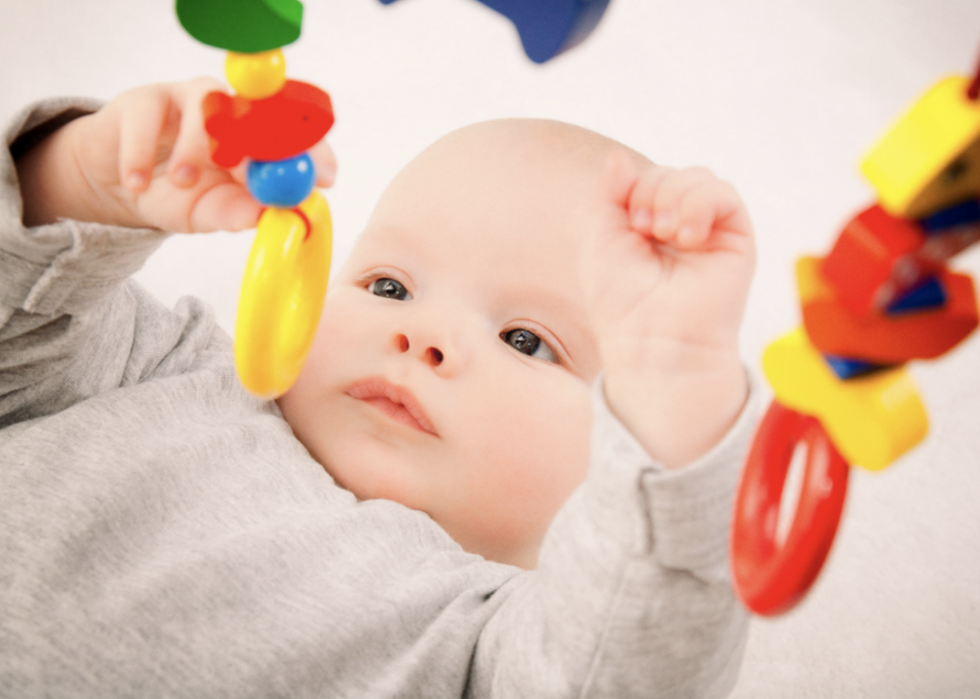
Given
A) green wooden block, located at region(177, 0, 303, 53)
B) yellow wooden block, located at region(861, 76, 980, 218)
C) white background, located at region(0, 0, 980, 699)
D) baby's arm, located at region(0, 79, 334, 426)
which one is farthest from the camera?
white background, located at region(0, 0, 980, 699)

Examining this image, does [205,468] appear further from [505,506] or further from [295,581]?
[505,506]

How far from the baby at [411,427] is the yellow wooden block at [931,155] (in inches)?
5.8

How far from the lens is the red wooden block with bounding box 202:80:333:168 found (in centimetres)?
38

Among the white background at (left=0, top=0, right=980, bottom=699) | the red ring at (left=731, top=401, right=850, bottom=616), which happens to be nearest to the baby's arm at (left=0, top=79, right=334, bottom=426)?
the red ring at (left=731, top=401, right=850, bottom=616)

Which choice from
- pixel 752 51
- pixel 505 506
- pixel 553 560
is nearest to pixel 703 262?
pixel 553 560

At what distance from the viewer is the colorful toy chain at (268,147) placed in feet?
1.18

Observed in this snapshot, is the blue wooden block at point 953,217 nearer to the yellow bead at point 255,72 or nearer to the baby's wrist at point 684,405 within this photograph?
the baby's wrist at point 684,405

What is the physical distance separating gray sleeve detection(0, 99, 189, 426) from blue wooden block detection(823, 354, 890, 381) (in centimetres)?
41

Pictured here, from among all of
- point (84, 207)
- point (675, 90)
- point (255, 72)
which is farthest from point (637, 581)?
point (675, 90)

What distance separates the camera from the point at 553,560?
444 mm

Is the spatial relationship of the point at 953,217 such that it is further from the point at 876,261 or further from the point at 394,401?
the point at 394,401

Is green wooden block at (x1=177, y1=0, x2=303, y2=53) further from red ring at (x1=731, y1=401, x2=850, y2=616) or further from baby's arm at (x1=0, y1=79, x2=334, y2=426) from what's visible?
red ring at (x1=731, y1=401, x2=850, y2=616)

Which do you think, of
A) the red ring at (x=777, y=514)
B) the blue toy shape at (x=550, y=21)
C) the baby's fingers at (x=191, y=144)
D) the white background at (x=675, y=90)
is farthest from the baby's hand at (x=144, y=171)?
the white background at (x=675, y=90)

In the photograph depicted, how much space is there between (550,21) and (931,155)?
0.30m
